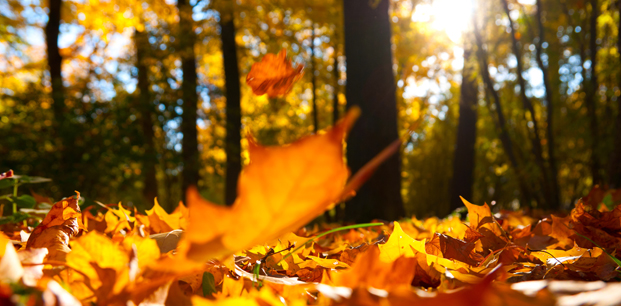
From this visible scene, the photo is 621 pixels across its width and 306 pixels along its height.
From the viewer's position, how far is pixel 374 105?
3.37m

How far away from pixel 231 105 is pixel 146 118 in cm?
172

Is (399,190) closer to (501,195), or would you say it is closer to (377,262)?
(377,262)

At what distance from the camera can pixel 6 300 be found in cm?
34

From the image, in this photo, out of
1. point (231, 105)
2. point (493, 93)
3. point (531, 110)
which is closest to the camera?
point (531, 110)

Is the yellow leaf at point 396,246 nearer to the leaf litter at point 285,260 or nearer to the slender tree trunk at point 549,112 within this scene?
the leaf litter at point 285,260

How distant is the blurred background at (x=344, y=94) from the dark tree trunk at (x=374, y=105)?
17 millimetres

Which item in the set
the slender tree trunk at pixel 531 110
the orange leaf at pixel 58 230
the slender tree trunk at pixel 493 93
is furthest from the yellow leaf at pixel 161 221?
the slender tree trunk at pixel 493 93

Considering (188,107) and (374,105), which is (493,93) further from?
(188,107)

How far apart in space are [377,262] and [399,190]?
119 inches

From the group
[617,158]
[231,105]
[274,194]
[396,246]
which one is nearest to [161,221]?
[396,246]

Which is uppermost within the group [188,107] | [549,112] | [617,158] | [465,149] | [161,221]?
[188,107]

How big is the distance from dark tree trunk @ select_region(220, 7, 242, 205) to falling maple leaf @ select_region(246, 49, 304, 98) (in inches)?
229

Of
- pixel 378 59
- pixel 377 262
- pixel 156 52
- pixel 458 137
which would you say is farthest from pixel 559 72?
pixel 377 262

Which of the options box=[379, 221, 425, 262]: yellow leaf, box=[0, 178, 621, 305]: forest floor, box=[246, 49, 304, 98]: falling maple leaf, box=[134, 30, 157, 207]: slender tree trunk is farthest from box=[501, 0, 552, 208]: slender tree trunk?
box=[134, 30, 157, 207]: slender tree trunk
